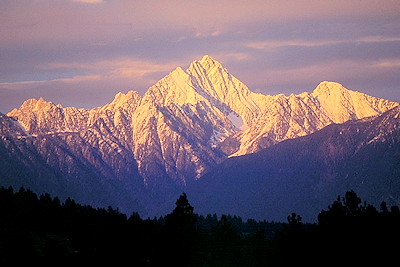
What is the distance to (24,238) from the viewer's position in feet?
609

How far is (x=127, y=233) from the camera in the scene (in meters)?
190

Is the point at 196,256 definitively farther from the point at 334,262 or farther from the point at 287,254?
the point at 334,262

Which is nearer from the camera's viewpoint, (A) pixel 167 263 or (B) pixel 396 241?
(B) pixel 396 241

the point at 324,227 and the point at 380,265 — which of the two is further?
the point at 324,227

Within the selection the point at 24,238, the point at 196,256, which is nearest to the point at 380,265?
the point at 196,256

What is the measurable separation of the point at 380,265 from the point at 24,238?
213 ft

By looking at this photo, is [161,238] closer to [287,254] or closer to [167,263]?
[167,263]

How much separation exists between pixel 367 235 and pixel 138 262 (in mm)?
42009

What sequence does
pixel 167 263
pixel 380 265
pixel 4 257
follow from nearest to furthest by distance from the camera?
pixel 380 265 → pixel 4 257 → pixel 167 263

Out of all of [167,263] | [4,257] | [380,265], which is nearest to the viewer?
[380,265]

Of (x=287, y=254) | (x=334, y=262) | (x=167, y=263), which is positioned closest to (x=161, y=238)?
(x=167, y=263)

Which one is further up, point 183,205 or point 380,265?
point 183,205

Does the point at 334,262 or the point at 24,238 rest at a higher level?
the point at 24,238

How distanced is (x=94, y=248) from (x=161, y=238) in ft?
50.6
